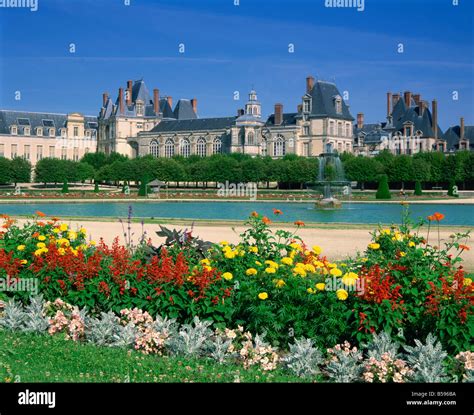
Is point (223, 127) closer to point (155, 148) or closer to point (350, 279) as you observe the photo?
point (155, 148)

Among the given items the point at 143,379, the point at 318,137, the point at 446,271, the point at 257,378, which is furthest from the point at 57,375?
the point at 318,137

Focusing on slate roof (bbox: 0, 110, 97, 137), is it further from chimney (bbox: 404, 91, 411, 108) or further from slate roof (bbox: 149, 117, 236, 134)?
chimney (bbox: 404, 91, 411, 108)

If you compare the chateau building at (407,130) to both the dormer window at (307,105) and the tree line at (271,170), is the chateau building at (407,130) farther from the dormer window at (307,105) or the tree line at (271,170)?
the tree line at (271,170)

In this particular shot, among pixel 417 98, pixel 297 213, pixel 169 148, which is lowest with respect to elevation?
pixel 297 213

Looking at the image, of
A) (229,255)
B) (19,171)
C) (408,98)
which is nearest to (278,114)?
(408,98)

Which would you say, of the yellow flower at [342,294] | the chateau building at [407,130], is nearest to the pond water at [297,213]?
the yellow flower at [342,294]

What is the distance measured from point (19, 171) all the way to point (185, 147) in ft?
89.1

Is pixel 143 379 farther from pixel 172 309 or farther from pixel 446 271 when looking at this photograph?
pixel 446 271

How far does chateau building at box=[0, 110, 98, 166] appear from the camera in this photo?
71.6 m

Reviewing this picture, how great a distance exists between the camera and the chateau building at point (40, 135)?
71625mm

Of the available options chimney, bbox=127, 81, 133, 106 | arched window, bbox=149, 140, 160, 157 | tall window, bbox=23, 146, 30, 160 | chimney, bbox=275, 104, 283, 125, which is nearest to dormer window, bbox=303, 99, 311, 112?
chimney, bbox=275, 104, 283, 125

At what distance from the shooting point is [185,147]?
78.1m

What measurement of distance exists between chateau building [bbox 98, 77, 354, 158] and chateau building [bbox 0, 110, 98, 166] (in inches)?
233
